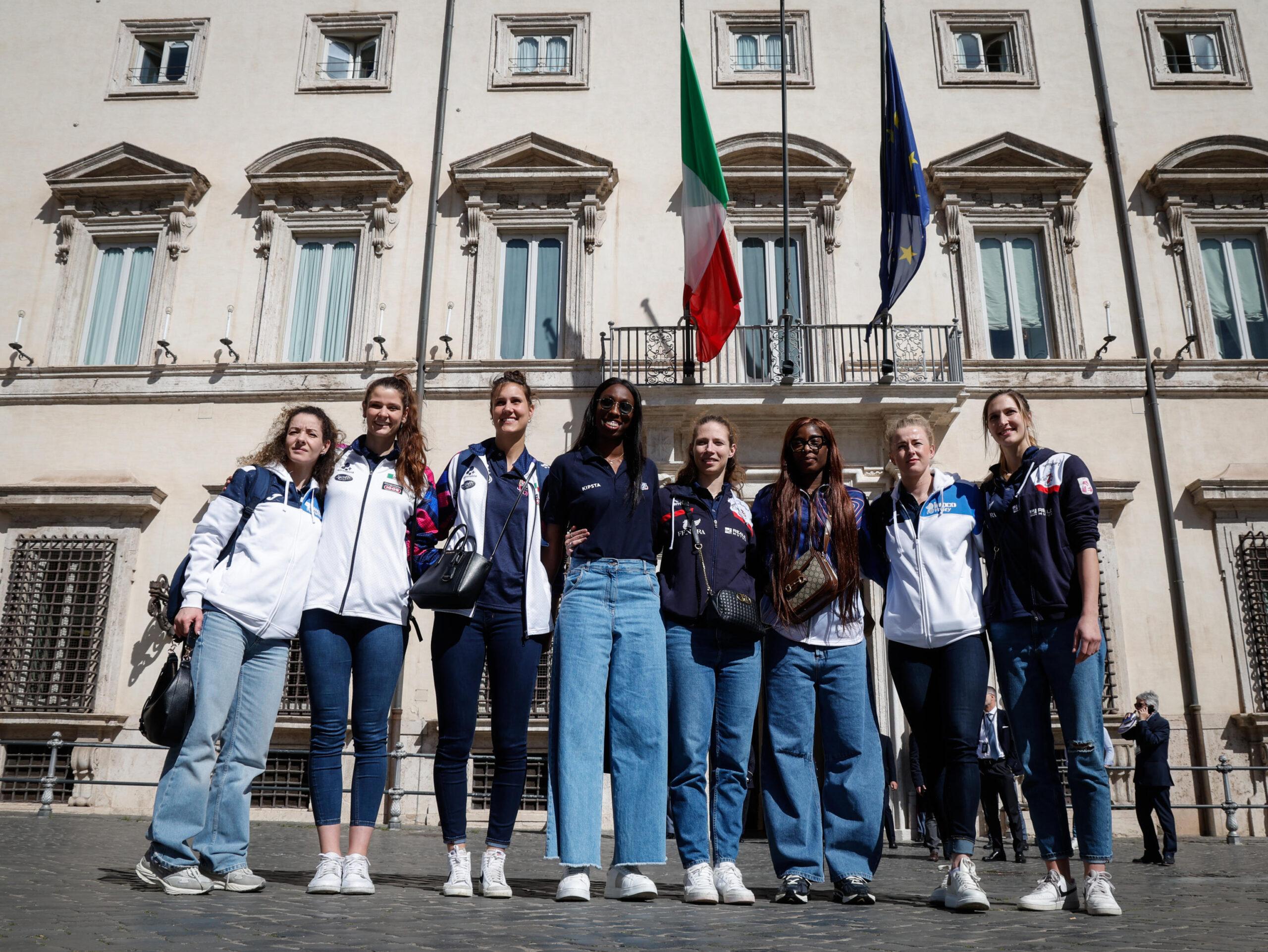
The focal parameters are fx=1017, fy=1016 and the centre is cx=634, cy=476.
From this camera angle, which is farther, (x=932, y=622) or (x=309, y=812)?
(x=309, y=812)

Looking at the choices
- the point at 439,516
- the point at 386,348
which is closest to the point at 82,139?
the point at 386,348

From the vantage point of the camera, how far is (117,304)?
14.4 meters

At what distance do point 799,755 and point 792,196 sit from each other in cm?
1128

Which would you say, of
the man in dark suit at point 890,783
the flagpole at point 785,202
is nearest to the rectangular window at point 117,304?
the flagpole at point 785,202

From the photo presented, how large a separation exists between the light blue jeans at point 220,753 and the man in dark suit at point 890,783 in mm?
6617

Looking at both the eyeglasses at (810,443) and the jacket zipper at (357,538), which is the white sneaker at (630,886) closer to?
the jacket zipper at (357,538)

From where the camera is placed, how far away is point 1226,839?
11.0 metres

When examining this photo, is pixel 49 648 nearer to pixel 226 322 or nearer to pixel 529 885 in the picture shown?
pixel 226 322

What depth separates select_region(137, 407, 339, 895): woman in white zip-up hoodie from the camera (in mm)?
4047

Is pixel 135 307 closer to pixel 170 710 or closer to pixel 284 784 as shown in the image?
pixel 284 784

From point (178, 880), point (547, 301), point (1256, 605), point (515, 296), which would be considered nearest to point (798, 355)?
point (547, 301)

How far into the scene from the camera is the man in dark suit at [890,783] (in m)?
9.84

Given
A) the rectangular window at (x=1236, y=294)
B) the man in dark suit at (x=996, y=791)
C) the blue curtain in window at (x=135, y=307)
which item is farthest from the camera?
the blue curtain in window at (x=135, y=307)

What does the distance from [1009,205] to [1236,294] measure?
10.6 feet
